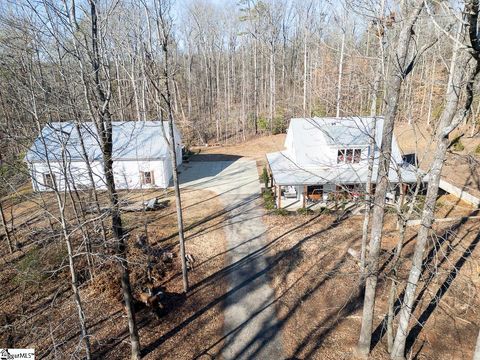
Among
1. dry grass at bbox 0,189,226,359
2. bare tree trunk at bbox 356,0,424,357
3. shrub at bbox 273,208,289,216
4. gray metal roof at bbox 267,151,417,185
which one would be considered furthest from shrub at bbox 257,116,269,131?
bare tree trunk at bbox 356,0,424,357

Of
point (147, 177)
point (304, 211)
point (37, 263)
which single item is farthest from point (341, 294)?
point (147, 177)

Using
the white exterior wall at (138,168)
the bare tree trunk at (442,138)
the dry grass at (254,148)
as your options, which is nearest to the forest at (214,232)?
the bare tree trunk at (442,138)

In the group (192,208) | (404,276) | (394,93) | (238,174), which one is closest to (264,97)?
(238,174)

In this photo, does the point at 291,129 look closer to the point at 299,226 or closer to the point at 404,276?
the point at 299,226

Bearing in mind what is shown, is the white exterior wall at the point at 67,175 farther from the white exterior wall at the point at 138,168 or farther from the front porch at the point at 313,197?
the front porch at the point at 313,197

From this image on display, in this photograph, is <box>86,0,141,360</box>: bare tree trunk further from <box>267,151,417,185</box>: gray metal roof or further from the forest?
<box>267,151,417,185</box>: gray metal roof

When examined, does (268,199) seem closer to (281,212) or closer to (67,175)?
(281,212)
